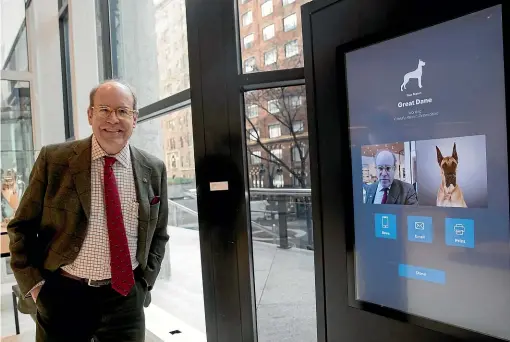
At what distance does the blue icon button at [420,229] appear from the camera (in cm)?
126

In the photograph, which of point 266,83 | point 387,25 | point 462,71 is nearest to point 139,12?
point 266,83

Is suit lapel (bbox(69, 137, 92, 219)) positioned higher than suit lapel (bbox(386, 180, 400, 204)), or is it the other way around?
suit lapel (bbox(69, 137, 92, 219))

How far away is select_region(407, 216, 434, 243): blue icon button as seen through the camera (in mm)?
1263

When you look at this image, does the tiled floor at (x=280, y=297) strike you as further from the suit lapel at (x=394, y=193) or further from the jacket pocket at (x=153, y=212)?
the suit lapel at (x=394, y=193)

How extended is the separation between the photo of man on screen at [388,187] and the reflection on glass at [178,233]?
1.48m

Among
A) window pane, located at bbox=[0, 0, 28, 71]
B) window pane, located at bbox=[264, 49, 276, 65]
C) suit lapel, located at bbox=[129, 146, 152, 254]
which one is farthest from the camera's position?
window pane, located at bbox=[0, 0, 28, 71]

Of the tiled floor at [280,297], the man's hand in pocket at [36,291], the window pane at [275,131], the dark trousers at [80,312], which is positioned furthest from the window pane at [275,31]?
the man's hand in pocket at [36,291]

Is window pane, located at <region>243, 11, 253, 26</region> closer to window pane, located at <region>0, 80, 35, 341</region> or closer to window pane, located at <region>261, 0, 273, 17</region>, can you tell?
window pane, located at <region>261, 0, 273, 17</region>

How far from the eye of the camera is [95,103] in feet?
5.83

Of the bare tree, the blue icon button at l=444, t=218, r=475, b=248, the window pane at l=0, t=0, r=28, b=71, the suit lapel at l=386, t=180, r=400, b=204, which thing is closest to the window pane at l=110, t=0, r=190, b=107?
the bare tree

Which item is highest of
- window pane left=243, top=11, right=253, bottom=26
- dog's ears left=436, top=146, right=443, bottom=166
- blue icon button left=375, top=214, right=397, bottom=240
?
window pane left=243, top=11, right=253, bottom=26

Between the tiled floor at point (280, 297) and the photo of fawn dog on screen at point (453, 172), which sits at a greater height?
the photo of fawn dog on screen at point (453, 172)

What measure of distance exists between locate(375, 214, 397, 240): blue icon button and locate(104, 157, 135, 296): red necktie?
111cm

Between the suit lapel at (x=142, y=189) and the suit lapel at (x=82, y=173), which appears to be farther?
the suit lapel at (x=142, y=189)
